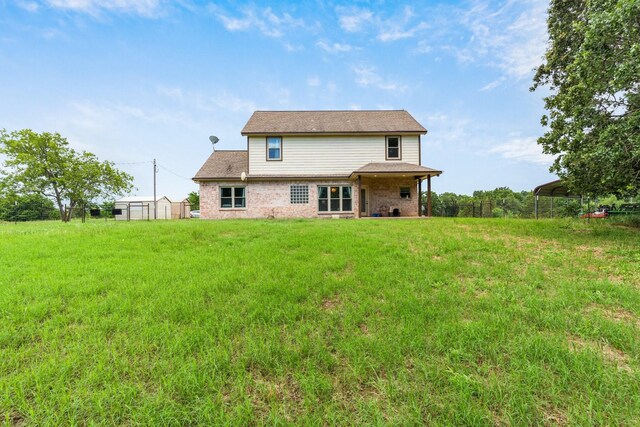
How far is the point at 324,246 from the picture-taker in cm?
589

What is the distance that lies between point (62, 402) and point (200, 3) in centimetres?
1482

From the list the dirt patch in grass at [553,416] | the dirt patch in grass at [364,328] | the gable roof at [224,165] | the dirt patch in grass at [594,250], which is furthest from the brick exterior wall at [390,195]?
the dirt patch in grass at [553,416]

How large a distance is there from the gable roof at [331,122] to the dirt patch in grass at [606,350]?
15.6m

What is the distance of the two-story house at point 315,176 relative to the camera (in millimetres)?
16422

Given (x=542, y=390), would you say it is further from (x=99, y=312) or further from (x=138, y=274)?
(x=138, y=274)

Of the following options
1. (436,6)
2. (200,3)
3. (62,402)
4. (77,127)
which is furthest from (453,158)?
(77,127)

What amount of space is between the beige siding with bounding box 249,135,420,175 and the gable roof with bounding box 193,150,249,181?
117cm

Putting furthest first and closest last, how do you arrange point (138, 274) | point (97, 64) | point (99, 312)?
point (97, 64) → point (138, 274) → point (99, 312)

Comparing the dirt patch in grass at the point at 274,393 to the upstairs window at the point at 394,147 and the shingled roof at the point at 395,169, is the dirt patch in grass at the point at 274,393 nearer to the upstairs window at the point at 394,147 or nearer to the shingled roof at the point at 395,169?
the shingled roof at the point at 395,169

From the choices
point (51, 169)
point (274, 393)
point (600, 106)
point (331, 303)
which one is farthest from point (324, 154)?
point (51, 169)

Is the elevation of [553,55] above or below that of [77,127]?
below

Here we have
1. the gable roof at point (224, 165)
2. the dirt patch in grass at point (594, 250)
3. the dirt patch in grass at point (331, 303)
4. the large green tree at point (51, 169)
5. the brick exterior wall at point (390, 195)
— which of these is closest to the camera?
the dirt patch in grass at point (331, 303)

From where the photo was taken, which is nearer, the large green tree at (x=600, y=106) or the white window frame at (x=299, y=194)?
the large green tree at (x=600, y=106)

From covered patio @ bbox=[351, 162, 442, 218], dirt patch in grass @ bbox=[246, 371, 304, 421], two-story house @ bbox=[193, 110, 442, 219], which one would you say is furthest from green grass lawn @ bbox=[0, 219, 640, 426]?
covered patio @ bbox=[351, 162, 442, 218]
